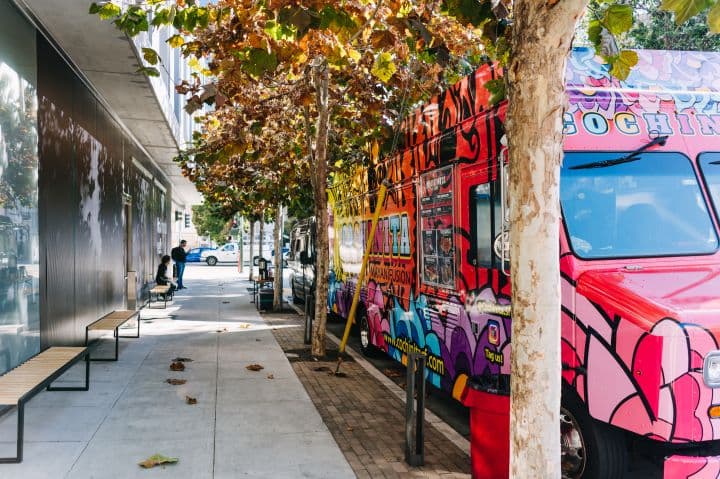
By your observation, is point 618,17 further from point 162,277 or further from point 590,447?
point 162,277

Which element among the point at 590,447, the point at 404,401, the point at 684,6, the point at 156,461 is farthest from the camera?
the point at 404,401

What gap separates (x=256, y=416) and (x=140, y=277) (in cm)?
1190

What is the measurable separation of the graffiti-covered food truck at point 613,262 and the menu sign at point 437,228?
0.10 feet

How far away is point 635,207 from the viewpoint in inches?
192

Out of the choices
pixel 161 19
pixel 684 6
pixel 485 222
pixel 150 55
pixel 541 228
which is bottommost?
pixel 541 228

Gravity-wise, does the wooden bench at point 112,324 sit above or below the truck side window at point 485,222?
below

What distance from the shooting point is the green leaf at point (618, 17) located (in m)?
4.17

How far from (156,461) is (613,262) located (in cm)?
389

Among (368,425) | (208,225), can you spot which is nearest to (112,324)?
(368,425)

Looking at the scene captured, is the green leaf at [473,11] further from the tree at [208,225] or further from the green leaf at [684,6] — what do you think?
the tree at [208,225]

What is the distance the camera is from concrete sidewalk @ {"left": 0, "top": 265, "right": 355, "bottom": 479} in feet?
17.3

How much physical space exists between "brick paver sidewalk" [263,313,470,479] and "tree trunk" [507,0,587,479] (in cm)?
217

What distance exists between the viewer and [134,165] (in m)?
17.0

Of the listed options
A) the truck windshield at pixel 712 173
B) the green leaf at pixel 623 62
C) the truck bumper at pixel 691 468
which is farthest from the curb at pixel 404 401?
the green leaf at pixel 623 62
